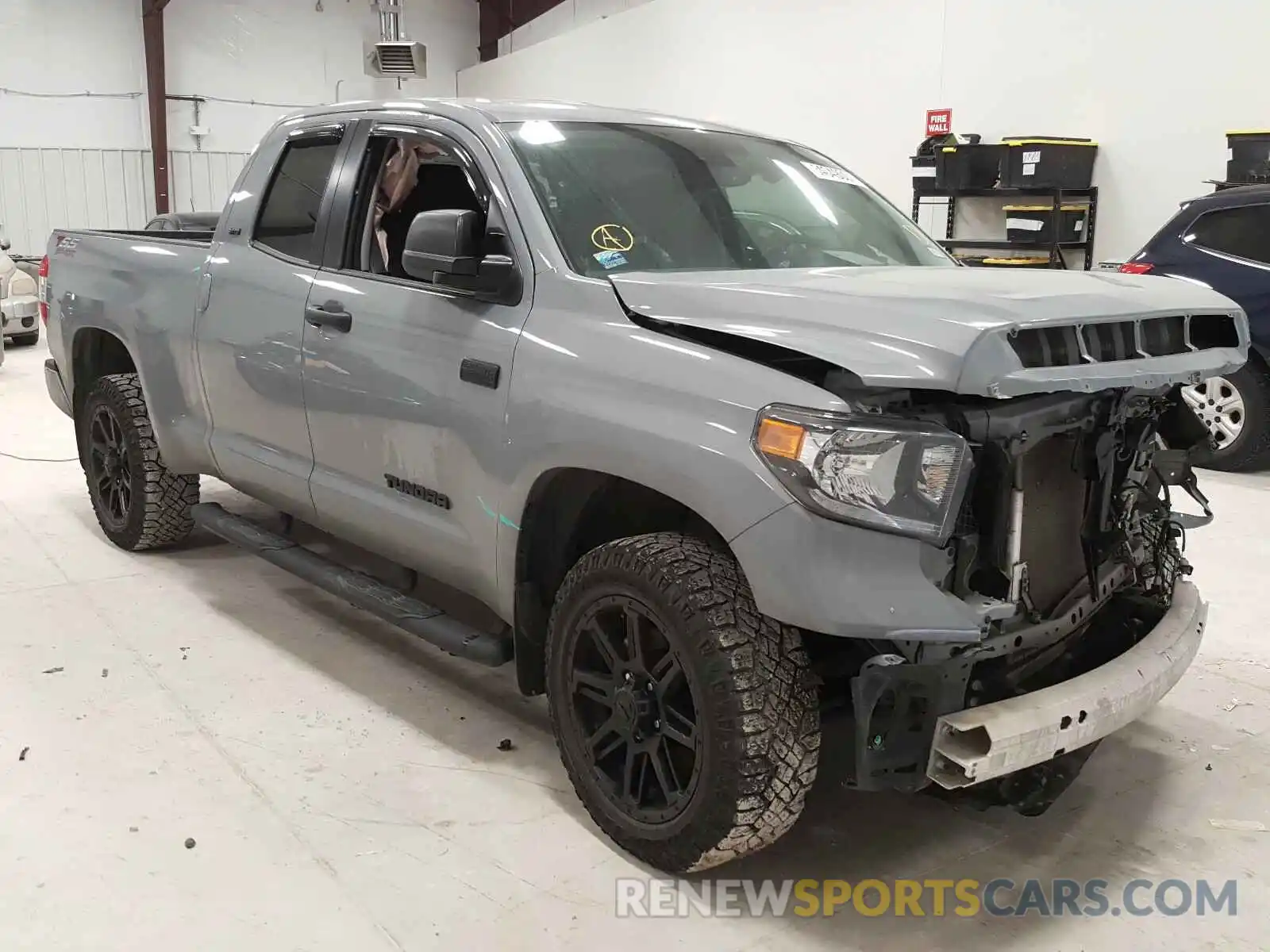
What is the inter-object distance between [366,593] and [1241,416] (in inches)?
216

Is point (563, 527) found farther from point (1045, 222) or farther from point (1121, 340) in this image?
point (1045, 222)

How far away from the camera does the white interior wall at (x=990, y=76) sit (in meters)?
8.02

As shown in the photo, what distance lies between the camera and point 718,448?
226 centimetres

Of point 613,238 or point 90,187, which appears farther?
point 90,187

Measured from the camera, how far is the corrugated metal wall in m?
14.8

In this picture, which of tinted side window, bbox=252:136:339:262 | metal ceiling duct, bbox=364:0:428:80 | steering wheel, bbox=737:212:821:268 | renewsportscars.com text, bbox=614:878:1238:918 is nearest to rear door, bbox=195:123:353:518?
tinted side window, bbox=252:136:339:262

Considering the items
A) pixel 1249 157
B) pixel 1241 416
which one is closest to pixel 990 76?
pixel 1249 157

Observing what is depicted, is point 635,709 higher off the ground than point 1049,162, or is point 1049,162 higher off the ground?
point 1049,162

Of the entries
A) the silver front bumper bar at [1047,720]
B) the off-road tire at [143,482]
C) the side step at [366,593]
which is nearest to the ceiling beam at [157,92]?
the off-road tire at [143,482]

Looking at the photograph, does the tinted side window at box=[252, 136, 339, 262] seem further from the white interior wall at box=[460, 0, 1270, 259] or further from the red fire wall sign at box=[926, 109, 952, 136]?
the red fire wall sign at box=[926, 109, 952, 136]

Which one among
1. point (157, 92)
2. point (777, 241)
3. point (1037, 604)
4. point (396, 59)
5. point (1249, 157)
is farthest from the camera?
point (157, 92)

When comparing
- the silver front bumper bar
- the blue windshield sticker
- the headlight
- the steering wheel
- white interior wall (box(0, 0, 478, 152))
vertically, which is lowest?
the silver front bumper bar

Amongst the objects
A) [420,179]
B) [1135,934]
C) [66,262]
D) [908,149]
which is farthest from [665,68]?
[1135,934]

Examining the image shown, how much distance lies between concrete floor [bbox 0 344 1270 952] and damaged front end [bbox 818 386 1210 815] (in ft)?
1.04
